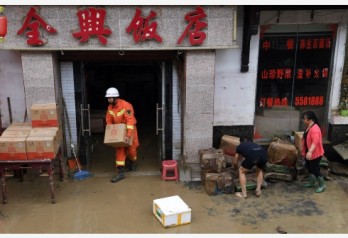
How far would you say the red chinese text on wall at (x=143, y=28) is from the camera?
7.93 m

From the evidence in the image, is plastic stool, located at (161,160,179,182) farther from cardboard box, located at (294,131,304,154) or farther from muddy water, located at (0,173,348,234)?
cardboard box, located at (294,131,304,154)

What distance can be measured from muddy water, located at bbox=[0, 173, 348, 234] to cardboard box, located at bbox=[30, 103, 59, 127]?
1330mm

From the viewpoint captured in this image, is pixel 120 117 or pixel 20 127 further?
pixel 120 117

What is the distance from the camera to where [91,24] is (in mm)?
7918

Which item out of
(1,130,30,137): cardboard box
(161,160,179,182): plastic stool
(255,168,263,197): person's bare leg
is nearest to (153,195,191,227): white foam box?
(161,160,179,182): plastic stool

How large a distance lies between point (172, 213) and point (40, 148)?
8.77 feet

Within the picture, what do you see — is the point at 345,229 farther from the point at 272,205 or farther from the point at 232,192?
the point at 232,192

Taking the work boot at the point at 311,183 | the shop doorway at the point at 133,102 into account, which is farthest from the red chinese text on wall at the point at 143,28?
the work boot at the point at 311,183


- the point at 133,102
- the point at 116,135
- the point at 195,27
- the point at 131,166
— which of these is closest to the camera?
the point at 195,27

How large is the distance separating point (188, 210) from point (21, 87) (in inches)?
180

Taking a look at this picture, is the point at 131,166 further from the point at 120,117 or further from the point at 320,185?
the point at 320,185

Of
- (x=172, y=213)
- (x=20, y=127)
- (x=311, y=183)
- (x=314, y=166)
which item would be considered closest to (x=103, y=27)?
(x=20, y=127)

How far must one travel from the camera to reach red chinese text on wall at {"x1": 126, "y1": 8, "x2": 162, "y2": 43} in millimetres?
7926

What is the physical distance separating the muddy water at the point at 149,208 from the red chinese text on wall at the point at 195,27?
296 centimetres
